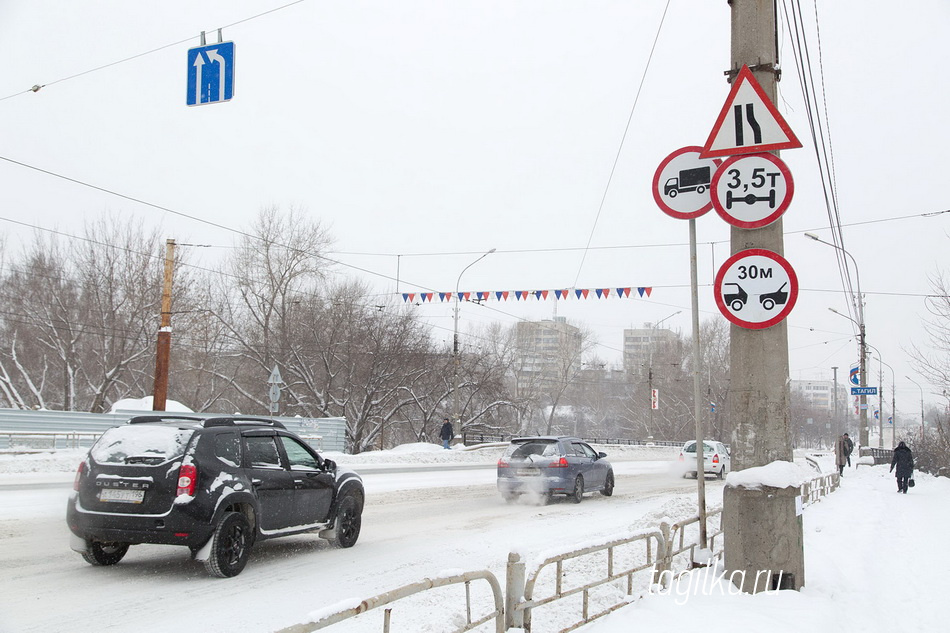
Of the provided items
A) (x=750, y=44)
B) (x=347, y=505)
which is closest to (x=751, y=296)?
(x=750, y=44)

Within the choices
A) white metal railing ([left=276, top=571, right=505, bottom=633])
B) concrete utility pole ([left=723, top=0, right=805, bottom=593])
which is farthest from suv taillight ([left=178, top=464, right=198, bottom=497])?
concrete utility pole ([left=723, top=0, right=805, bottom=593])

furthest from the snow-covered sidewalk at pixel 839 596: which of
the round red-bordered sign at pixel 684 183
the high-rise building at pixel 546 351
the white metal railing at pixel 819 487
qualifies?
the high-rise building at pixel 546 351

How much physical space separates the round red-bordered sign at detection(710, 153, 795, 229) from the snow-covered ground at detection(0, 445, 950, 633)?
2934 millimetres

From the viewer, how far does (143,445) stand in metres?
8.15

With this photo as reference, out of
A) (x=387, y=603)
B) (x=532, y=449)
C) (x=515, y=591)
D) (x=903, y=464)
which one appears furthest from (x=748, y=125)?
(x=903, y=464)

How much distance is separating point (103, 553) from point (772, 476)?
271 inches

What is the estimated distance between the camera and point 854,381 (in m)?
37.8

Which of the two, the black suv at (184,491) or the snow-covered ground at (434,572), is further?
the black suv at (184,491)

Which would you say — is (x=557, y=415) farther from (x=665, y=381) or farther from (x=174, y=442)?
(x=174, y=442)

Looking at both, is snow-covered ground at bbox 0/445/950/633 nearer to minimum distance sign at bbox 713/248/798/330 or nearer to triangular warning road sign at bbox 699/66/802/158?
minimum distance sign at bbox 713/248/798/330

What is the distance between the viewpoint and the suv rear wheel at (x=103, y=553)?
833 centimetres

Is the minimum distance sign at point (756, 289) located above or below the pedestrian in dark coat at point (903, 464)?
above

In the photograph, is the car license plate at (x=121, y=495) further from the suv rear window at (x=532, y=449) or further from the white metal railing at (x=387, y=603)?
the suv rear window at (x=532, y=449)

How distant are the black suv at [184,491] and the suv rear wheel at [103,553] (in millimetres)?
11
